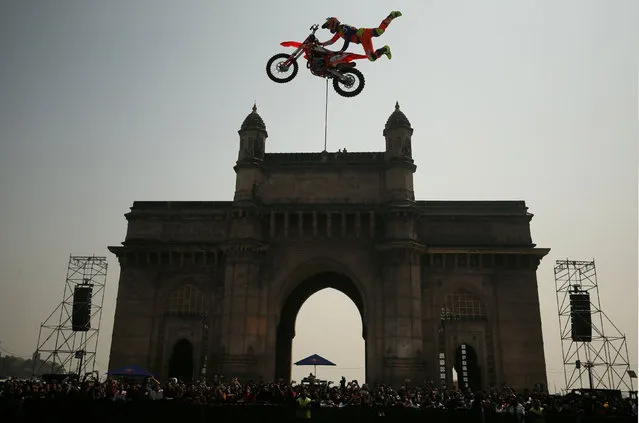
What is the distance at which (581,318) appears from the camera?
127ft

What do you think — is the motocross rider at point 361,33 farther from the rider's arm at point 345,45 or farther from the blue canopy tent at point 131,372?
the blue canopy tent at point 131,372

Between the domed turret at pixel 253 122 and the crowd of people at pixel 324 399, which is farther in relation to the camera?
the domed turret at pixel 253 122

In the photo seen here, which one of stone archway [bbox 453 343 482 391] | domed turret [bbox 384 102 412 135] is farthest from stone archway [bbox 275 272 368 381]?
domed turret [bbox 384 102 412 135]

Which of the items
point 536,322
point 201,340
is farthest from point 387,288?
point 201,340

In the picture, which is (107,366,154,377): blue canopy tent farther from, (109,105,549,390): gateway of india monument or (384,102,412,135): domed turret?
(384,102,412,135): domed turret

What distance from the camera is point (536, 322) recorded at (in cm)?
3556

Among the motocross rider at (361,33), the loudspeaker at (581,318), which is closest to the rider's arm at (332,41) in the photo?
the motocross rider at (361,33)

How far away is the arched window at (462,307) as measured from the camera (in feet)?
118

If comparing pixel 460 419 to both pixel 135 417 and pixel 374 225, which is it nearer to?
pixel 135 417

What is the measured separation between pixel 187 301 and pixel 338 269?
10858 mm

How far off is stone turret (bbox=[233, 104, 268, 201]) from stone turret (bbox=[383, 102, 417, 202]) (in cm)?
888

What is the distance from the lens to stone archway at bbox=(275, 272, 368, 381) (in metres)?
40.1

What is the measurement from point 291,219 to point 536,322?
1759 cm

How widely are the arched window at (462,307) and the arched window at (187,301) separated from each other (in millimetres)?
16617
